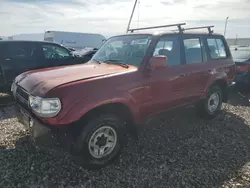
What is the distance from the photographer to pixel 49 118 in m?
2.66

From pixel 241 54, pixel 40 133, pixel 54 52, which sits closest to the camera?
pixel 40 133

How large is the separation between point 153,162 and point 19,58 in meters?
4.99

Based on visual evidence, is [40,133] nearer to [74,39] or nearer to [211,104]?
[211,104]

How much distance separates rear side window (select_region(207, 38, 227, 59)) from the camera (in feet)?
15.9

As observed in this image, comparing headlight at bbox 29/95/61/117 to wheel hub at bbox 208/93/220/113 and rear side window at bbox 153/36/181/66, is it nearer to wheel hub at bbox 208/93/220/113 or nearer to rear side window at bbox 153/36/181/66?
rear side window at bbox 153/36/181/66

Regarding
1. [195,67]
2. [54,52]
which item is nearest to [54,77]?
[195,67]

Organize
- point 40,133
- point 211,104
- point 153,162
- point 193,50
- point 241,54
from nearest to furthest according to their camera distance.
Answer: point 40,133 → point 153,162 → point 193,50 → point 211,104 → point 241,54

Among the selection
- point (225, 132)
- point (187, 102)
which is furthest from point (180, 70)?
point (225, 132)

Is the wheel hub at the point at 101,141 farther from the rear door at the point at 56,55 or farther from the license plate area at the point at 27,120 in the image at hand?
the rear door at the point at 56,55

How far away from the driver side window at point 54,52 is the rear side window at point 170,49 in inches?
169

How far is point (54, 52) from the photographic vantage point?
7172 mm

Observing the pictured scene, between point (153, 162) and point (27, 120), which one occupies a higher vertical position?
point (27, 120)

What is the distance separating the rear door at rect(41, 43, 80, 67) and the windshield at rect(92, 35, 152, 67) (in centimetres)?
312

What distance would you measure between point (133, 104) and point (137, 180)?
1014 mm
